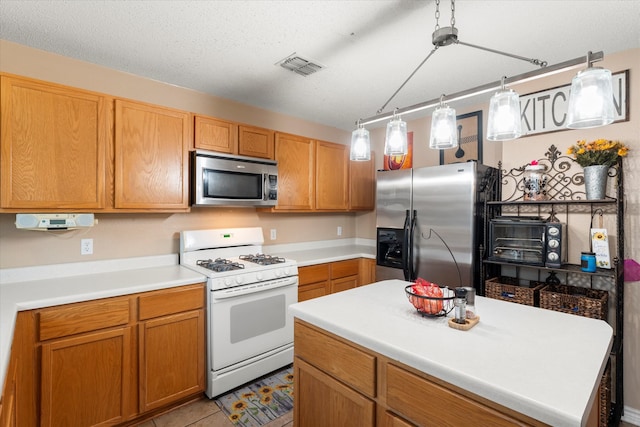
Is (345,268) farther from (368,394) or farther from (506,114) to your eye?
(506,114)

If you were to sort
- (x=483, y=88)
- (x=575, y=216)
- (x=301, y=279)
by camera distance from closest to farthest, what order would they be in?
(x=483, y=88) < (x=575, y=216) < (x=301, y=279)

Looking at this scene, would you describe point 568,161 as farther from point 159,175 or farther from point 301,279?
point 159,175

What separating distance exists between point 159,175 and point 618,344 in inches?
134

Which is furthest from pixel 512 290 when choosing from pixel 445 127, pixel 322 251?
pixel 322 251

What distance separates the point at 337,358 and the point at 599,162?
2217 mm

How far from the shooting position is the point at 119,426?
6.68 feet

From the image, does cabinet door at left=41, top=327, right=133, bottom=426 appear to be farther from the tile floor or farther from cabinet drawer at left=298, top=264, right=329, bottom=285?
cabinet drawer at left=298, top=264, right=329, bottom=285

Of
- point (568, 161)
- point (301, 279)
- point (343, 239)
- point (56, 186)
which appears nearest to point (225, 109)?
point (56, 186)

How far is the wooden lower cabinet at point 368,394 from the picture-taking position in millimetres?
957

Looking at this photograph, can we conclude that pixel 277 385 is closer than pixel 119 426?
No

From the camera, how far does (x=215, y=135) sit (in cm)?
277

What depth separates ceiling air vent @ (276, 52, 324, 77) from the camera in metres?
2.31

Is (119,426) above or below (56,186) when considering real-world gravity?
below

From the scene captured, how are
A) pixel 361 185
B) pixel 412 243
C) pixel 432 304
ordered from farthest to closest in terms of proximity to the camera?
pixel 361 185, pixel 412 243, pixel 432 304
